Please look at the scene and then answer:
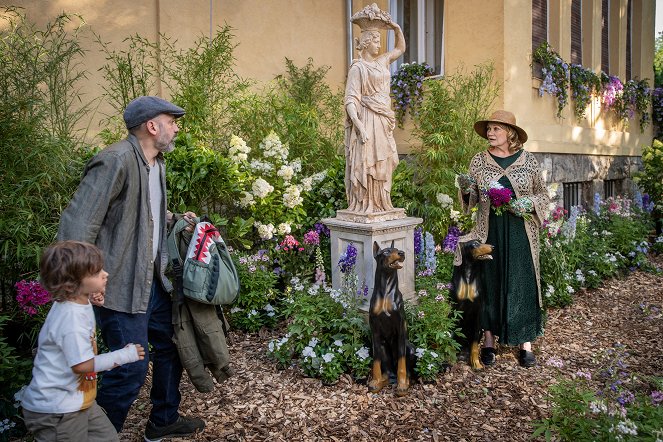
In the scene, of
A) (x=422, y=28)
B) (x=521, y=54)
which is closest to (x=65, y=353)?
(x=521, y=54)

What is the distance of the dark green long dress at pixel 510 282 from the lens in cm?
396

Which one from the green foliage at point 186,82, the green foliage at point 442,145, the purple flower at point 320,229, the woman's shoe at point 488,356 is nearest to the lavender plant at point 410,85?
the green foliage at point 442,145

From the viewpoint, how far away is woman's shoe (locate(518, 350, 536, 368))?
3.97 metres

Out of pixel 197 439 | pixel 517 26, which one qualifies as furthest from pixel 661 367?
pixel 517 26

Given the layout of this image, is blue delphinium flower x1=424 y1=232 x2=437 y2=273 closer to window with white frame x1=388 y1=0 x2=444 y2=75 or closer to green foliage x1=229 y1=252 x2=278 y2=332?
green foliage x1=229 y1=252 x2=278 y2=332

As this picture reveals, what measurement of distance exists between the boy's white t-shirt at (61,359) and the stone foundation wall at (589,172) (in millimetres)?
5641

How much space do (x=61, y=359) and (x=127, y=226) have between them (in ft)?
2.28

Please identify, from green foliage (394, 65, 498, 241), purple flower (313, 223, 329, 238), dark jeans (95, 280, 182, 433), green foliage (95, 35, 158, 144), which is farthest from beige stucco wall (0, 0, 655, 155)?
dark jeans (95, 280, 182, 433)

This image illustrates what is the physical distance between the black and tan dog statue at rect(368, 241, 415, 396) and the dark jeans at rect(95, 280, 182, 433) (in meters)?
1.30

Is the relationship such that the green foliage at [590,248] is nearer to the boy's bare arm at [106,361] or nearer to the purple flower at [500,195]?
the purple flower at [500,195]

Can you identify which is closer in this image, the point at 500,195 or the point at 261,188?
the point at 500,195

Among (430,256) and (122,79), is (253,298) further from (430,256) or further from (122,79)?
(122,79)

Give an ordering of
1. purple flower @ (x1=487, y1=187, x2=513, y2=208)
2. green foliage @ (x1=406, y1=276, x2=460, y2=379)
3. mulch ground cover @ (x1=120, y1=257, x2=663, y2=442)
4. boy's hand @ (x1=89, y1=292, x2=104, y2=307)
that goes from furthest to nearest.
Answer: purple flower @ (x1=487, y1=187, x2=513, y2=208) → green foliage @ (x1=406, y1=276, x2=460, y2=379) → mulch ground cover @ (x1=120, y1=257, x2=663, y2=442) → boy's hand @ (x1=89, y1=292, x2=104, y2=307)

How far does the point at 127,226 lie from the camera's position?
250 centimetres
